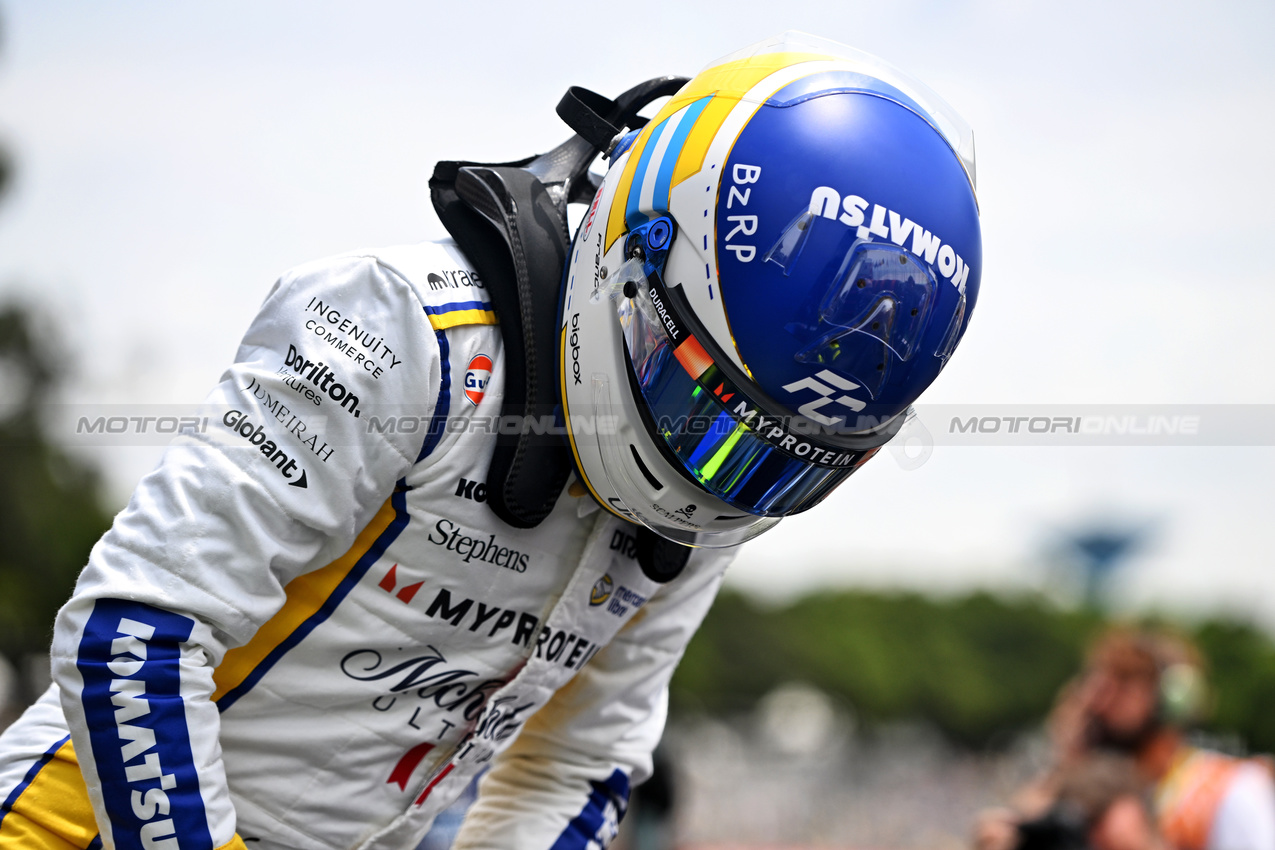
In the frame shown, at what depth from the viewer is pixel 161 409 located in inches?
71.9

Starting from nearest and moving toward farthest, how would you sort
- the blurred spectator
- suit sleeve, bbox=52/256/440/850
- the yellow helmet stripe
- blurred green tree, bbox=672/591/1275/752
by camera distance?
suit sleeve, bbox=52/256/440/850
the yellow helmet stripe
the blurred spectator
blurred green tree, bbox=672/591/1275/752

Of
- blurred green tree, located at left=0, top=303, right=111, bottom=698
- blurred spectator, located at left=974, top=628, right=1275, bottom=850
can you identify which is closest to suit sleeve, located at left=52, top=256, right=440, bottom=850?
blurred spectator, located at left=974, top=628, right=1275, bottom=850

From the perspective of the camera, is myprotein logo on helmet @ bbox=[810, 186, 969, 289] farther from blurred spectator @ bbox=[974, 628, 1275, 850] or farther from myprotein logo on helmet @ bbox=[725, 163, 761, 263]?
blurred spectator @ bbox=[974, 628, 1275, 850]

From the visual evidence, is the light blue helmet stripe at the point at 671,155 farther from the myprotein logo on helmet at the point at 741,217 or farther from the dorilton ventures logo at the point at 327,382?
the dorilton ventures logo at the point at 327,382

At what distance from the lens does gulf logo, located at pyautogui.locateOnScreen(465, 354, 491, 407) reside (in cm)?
142

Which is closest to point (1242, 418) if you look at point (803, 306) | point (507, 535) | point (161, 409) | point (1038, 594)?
point (803, 306)

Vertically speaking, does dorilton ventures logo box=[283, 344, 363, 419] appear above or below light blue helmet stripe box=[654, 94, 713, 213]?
below

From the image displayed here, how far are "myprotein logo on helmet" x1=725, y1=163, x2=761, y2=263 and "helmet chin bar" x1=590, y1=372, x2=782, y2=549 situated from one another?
25cm

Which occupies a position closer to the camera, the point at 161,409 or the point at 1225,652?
the point at 161,409

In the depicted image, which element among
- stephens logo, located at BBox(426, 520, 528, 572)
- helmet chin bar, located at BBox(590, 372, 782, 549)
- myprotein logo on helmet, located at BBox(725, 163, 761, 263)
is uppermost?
myprotein logo on helmet, located at BBox(725, 163, 761, 263)

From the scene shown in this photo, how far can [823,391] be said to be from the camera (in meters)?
1.37

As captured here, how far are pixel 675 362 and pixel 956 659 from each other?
22654 mm

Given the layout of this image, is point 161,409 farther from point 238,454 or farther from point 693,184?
point 693,184

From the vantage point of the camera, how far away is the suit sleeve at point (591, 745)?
1.93 meters
